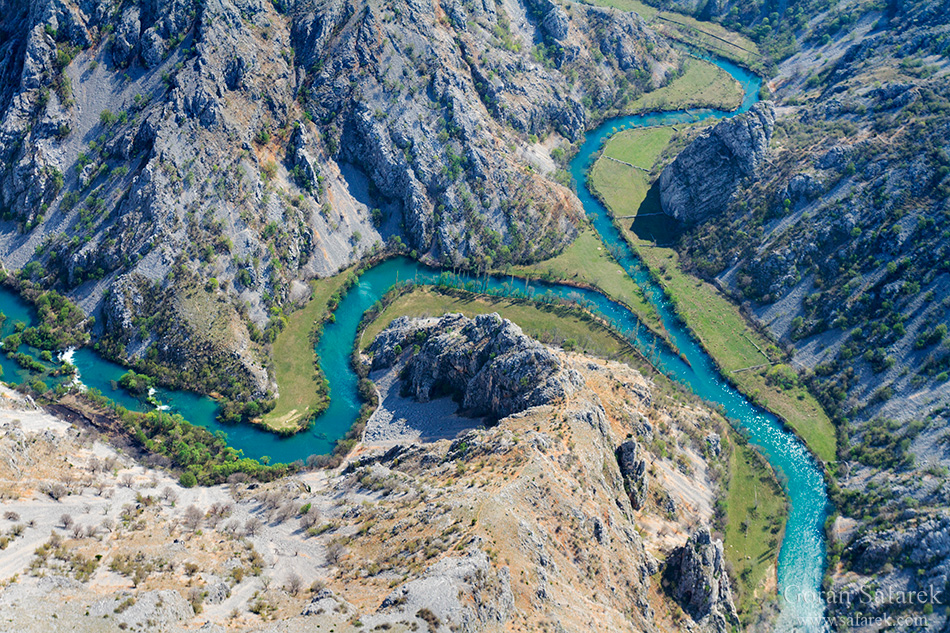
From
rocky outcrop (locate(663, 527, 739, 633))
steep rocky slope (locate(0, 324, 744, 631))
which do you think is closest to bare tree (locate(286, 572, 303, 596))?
steep rocky slope (locate(0, 324, 744, 631))

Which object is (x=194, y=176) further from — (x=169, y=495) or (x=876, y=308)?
(x=876, y=308)

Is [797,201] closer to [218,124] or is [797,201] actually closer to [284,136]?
[284,136]

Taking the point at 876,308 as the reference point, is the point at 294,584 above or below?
below

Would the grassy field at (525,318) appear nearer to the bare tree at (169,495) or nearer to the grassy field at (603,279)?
the grassy field at (603,279)

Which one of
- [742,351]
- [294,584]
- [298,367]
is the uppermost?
[742,351]

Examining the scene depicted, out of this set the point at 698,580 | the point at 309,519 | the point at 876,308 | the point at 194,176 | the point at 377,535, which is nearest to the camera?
the point at 377,535

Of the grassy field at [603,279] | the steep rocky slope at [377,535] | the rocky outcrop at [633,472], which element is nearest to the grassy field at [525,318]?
the grassy field at [603,279]

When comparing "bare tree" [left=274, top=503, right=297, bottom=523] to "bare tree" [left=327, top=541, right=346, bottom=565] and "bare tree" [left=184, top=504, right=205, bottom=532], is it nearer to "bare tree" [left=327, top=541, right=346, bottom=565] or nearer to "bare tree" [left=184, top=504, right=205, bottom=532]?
"bare tree" [left=184, top=504, right=205, bottom=532]

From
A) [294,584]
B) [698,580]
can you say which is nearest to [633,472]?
[698,580]
